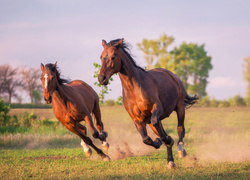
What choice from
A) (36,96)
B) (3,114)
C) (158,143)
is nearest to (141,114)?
(158,143)

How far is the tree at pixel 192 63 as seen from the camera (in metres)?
49.7

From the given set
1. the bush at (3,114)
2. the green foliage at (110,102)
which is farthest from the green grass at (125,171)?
the green foliage at (110,102)

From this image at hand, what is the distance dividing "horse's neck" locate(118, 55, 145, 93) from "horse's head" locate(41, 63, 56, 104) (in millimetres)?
2459

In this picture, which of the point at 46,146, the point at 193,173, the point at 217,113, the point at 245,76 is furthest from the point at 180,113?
the point at 245,76

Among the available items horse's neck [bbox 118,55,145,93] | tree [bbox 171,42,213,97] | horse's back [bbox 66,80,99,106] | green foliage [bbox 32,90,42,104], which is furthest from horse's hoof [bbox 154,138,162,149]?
tree [bbox 171,42,213,97]

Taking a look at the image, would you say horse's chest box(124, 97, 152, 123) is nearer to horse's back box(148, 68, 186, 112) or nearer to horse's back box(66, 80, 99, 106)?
horse's back box(148, 68, 186, 112)

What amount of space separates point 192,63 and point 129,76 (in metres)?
45.6

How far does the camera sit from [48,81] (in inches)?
356

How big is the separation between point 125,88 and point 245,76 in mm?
27742

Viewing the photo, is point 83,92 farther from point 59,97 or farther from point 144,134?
point 144,134

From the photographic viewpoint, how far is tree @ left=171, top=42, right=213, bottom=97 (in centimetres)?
4972

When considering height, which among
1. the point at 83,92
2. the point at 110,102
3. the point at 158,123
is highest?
the point at 83,92

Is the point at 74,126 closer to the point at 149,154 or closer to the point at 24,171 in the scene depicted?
the point at 24,171

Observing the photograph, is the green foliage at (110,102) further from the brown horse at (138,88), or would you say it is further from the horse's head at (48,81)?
the brown horse at (138,88)
